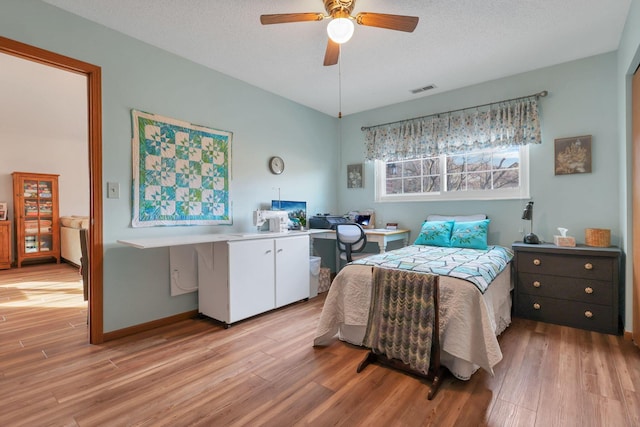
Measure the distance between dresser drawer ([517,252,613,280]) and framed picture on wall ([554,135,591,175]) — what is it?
0.92m

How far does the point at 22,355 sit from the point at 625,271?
4681 millimetres

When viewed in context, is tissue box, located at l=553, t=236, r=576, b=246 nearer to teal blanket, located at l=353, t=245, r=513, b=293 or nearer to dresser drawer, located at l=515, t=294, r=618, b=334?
teal blanket, located at l=353, t=245, r=513, b=293

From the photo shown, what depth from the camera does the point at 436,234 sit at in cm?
337

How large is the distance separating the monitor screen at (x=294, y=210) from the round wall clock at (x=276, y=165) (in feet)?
1.27

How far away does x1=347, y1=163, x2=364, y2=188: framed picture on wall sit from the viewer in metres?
4.59

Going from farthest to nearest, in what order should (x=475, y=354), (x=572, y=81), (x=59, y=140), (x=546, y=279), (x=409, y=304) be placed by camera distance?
(x=59, y=140)
(x=572, y=81)
(x=546, y=279)
(x=409, y=304)
(x=475, y=354)

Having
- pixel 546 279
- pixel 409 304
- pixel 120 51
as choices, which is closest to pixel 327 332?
pixel 409 304

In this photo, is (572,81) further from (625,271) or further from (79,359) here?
(79,359)

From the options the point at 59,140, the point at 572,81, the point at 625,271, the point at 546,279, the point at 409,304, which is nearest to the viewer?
the point at 409,304

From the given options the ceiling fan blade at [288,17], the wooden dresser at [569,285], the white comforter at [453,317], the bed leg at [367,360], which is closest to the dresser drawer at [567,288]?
the wooden dresser at [569,285]

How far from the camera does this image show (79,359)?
2131mm

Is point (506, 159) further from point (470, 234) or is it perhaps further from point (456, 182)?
point (470, 234)

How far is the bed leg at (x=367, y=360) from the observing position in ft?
6.48

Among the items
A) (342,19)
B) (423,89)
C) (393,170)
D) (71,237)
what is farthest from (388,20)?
(71,237)
